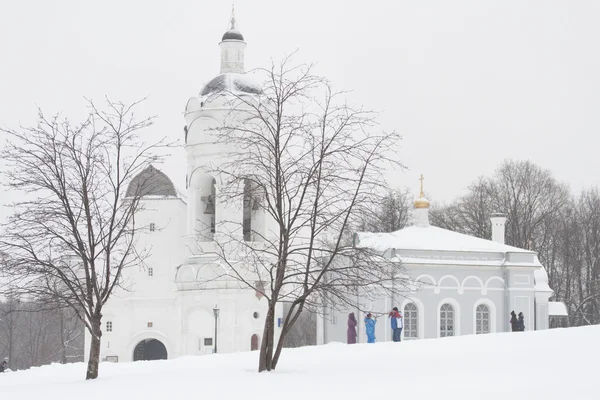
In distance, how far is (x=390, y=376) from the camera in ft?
64.2

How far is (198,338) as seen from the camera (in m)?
51.5

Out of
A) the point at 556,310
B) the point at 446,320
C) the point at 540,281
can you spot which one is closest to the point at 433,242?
the point at 446,320

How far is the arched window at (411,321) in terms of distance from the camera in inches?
1718

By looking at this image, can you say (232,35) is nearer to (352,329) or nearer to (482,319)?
(482,319)

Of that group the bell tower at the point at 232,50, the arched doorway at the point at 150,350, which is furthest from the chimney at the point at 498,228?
the arched doorway at the point at 150,350

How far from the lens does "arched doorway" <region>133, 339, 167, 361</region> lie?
Answer: 53594 mm

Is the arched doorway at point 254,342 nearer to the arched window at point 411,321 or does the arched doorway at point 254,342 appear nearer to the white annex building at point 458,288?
the white annex building at point 458,288

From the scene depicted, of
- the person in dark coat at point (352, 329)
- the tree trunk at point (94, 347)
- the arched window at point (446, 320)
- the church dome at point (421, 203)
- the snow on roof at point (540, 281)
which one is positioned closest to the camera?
the tree trunk at point (94, 347)

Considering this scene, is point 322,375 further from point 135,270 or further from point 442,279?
point 135,270

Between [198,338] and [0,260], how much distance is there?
98.3ft

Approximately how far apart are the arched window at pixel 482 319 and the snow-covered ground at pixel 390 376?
60.3 feet

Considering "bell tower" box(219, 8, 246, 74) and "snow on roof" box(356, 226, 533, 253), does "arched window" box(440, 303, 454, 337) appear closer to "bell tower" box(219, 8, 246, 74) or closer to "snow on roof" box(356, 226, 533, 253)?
"snow on roof" box(356, 226, 533, 253)

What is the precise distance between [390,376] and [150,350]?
118ft

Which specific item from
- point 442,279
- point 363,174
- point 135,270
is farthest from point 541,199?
point 363,174
